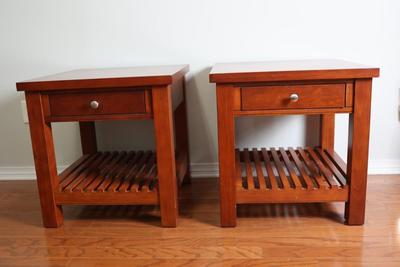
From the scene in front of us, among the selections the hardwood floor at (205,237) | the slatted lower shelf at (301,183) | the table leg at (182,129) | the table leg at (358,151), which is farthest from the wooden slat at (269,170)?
the table leg at (182,129)

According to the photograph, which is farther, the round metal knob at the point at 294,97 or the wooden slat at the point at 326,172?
the wooden slat at the point at 326,172

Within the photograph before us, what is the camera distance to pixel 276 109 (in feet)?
3.92

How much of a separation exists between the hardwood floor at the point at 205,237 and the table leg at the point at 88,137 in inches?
12.4

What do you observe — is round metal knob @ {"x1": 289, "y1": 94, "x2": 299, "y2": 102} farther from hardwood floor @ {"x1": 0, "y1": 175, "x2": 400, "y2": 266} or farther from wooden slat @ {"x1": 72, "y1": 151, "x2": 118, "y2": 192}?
wooden slat @ {"x1": 72, "y1": 151, "x2": 118, "y2": 192}

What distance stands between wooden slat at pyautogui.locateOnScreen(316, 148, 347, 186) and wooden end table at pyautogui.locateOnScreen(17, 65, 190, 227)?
0.55 meters

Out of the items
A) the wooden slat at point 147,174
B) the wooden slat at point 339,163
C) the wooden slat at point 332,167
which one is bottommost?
the wooden slat at point 147,174

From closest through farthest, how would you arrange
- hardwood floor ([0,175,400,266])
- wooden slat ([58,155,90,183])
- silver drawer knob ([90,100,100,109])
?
hardwood floor ([0,175,400,266]) → silver drawer knob ([90,100,100,109]) → wooden slat ([58,155,90,183])

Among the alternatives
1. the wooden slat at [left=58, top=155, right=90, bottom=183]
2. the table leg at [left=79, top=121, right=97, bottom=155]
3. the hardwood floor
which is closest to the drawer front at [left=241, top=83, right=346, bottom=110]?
the hardwood floor

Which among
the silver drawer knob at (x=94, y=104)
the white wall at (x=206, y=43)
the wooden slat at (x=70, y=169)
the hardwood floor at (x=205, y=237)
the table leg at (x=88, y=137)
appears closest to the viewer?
the hardwood floor at (x=205, y=237)

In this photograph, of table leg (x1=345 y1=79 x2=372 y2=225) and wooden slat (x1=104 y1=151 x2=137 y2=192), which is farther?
wooden slat (x1=104 y1=151 x2=137 y2=192)

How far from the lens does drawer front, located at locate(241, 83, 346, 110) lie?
1.17 m

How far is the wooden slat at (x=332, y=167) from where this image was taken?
4.30 ft

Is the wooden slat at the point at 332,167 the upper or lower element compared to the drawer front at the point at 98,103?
lower

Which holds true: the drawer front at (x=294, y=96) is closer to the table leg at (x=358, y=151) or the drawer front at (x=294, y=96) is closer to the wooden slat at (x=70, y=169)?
the table leg at (x=358, y=151)
